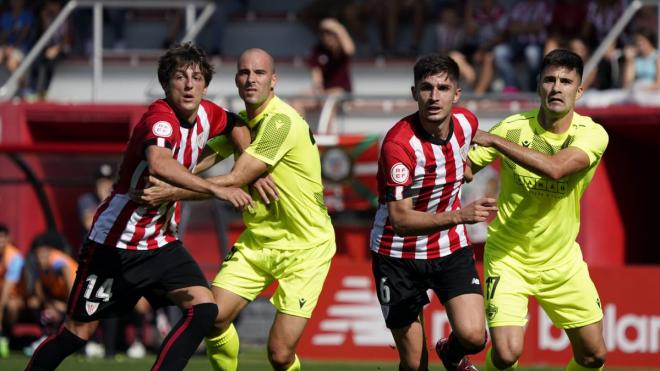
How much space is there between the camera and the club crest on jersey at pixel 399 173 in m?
8.16

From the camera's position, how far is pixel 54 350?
8.22m

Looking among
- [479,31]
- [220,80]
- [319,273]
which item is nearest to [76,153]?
[220,80]

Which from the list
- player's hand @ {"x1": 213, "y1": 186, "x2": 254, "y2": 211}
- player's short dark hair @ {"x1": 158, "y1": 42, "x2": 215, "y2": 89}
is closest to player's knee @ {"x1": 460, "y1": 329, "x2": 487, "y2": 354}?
player's hand @ {"x1": 213, "y1": 186, "x2": 254, "y2": 211}

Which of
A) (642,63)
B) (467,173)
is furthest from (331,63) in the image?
(467,173)

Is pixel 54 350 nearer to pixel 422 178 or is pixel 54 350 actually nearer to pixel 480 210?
pixel 422 178

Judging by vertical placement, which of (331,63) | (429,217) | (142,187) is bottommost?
(429,217)

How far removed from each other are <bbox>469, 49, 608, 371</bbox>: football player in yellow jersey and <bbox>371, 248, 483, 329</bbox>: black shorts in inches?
9.5

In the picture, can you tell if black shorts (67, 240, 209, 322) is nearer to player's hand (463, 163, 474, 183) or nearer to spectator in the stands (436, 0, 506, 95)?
player's hand (463, 163, 474, 183)

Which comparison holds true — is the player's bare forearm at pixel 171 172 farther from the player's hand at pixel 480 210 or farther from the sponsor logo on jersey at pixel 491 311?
the sponsor logo on jersey at pixel 491 311

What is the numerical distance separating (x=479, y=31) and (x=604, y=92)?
2168mm

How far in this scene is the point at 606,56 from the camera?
623 inches

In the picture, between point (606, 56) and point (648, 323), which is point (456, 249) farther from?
point (606, 56)

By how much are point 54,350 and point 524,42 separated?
32.1ft

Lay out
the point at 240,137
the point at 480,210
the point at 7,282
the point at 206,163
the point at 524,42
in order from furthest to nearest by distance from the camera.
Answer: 1. the point at 524,42
2. the point at 7,282
3. the point at 206,163
4. the point at 240,137
5. the point at 480,210
